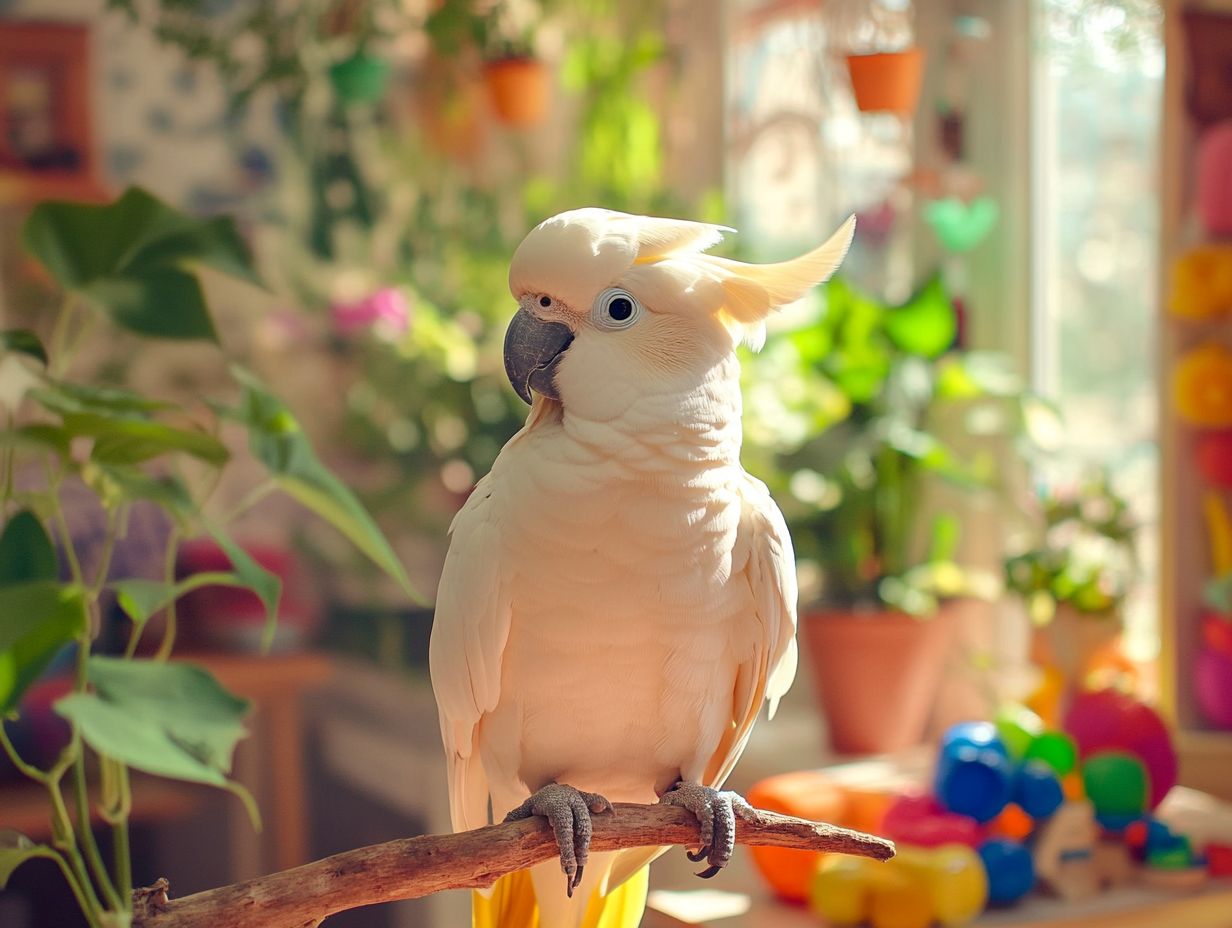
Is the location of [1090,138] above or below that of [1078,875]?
above

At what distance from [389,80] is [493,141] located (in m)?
0.27

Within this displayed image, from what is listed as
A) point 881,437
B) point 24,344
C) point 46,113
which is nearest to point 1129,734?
point 881,437

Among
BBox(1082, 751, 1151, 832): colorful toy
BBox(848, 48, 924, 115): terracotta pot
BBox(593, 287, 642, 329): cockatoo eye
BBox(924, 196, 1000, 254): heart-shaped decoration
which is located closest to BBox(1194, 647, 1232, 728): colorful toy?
BBox(1082, 751, 1151, 832): colorful toy

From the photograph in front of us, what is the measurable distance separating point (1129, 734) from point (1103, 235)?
0.85 m

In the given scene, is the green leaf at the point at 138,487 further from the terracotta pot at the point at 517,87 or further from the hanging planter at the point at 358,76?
the terracotta pot at the point at 517,87

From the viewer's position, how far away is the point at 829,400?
2141mm

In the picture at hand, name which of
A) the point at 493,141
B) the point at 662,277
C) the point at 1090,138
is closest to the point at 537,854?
the point at 662,277

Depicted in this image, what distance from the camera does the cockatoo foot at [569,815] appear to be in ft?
2.43

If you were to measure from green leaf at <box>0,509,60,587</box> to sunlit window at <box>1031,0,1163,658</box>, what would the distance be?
4.78 ft

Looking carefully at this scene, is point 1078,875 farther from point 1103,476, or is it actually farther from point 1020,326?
point 1020,326

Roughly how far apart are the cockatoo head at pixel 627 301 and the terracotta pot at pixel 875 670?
1.28m

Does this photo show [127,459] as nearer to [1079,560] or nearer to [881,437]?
[881,437]

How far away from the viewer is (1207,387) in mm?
1650

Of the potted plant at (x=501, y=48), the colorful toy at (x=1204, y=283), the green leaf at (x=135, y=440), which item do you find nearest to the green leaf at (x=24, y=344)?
the green leaf at (x=135, y=440)
